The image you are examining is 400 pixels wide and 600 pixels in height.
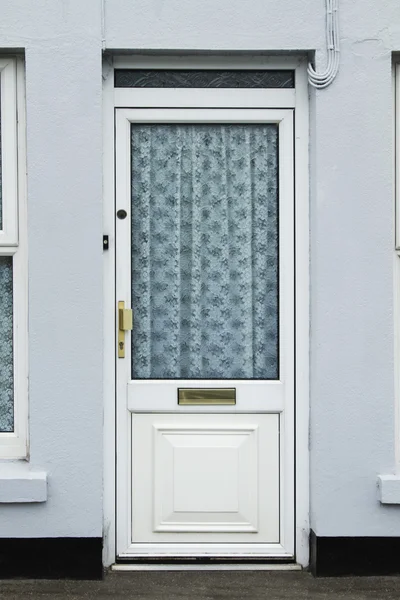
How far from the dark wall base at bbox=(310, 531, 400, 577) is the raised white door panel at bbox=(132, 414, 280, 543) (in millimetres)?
326

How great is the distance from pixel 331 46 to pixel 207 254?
4.47 ft

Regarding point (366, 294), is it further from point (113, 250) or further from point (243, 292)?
point (113, 250)

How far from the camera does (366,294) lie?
18.9 ft

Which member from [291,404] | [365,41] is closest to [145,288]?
[291,404]

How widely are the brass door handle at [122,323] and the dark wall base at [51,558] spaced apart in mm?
1076

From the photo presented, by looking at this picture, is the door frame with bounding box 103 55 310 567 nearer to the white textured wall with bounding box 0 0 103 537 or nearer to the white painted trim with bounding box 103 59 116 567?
the white painted trim with bounding box 103 59 116 567

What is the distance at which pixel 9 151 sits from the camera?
5.82m

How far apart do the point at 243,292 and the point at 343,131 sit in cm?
108

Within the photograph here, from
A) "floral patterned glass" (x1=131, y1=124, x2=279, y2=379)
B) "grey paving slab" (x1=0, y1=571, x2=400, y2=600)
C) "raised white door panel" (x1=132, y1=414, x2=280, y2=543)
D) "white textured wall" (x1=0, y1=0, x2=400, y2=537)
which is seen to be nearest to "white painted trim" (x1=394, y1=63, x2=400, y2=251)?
"white textured wall" (x1=0, y1=0, x2=400, y2=537)

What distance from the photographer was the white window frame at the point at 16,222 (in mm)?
5809

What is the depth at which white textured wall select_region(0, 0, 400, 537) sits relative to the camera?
5.68m

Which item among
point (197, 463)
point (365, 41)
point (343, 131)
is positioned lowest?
point (197, 463)

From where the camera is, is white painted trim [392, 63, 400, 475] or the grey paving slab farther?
white painted trim [392, 63, 400, 475]

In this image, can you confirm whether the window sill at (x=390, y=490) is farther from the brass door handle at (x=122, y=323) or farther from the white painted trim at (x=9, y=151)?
the white painted trim at (x=9, y=151)
